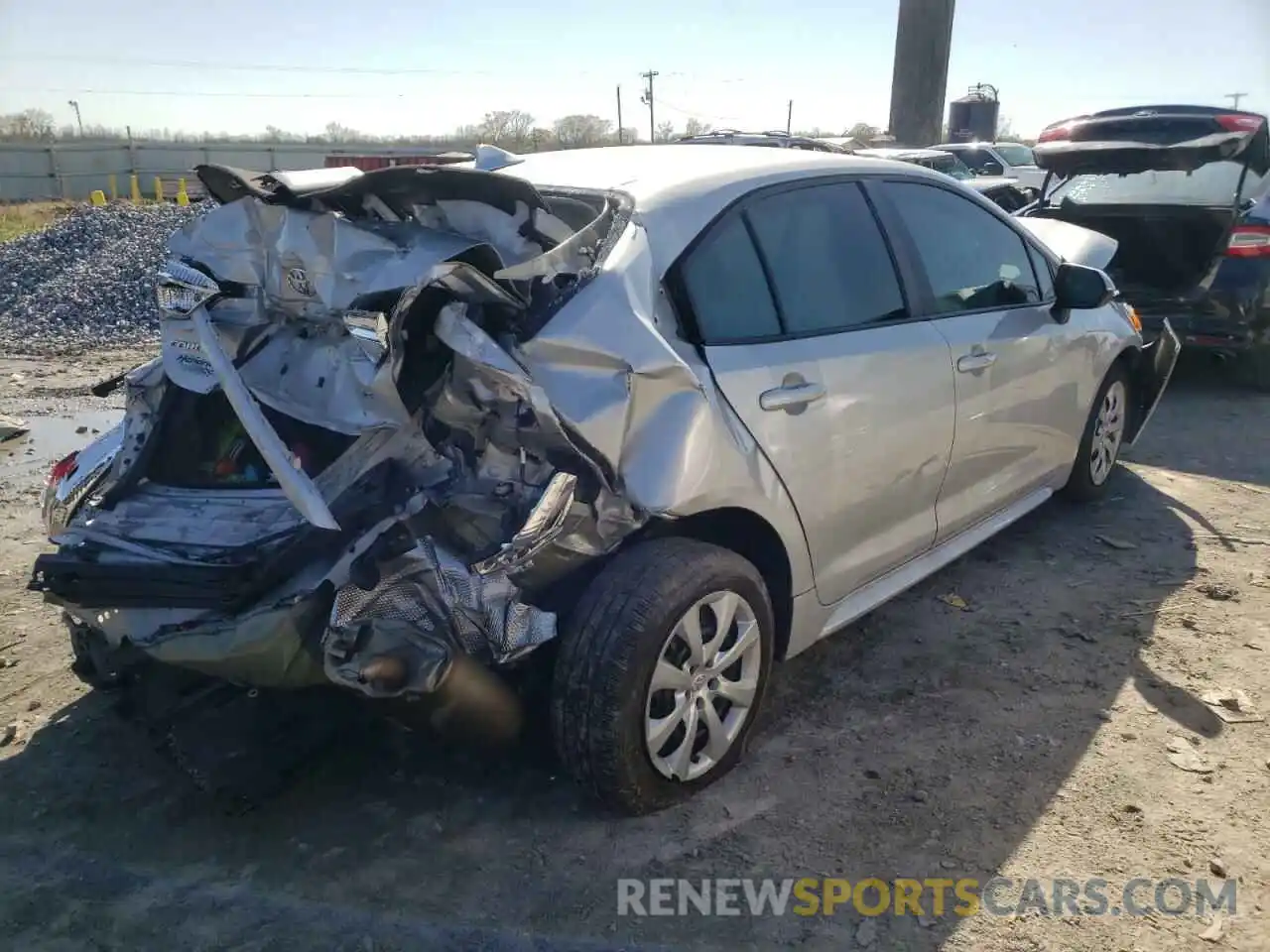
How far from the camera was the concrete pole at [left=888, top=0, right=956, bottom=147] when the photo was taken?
98.9ft

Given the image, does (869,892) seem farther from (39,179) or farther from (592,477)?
(39,179)

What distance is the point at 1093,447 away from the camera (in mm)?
5039

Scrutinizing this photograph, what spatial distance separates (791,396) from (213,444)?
1.87 m

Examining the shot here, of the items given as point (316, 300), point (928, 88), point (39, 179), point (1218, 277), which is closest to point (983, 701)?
point (316, 300)

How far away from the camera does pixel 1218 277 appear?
702 centimetres

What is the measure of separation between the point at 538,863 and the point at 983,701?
5.50 feet

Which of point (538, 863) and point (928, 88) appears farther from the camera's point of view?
point (928, 88)

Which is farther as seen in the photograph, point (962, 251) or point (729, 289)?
point (962, 251)

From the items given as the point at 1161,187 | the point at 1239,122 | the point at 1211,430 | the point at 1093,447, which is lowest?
the point at 1211,430

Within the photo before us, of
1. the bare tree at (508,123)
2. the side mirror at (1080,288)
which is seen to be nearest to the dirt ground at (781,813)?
the side mirror at (1080,288)

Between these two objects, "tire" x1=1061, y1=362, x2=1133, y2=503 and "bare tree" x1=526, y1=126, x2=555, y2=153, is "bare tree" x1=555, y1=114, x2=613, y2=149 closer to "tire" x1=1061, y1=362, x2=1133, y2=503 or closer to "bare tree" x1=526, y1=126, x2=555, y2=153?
"bare tree" x1=526, y1=126, x2=555, y2=153

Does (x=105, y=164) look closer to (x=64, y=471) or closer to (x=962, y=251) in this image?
(x=64, y=471)

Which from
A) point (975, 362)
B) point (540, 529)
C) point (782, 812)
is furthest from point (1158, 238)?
point (540, 529)

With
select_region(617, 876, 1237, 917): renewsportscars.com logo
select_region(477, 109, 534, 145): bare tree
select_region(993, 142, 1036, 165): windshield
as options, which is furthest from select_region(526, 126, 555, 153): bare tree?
select_region(617, 876, 1237, 917): renewsportscars.com logo
